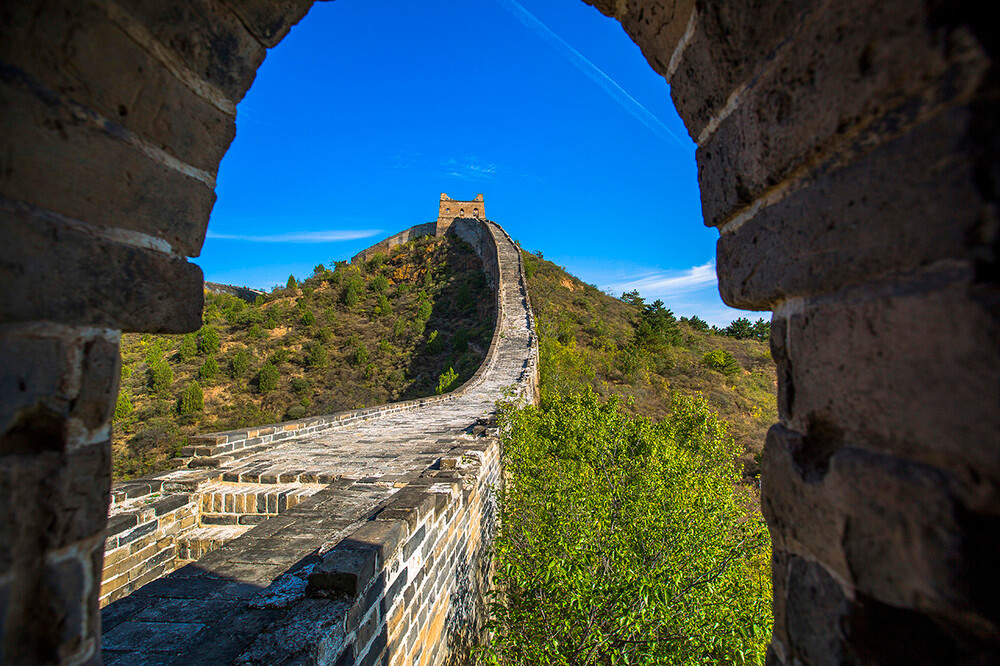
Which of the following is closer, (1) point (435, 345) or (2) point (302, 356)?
(2) point (302, 356)

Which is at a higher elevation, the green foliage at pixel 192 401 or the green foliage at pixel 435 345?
the green foliage at pixel 435 345

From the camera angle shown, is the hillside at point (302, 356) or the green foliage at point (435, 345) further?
the green foliage at point (435, 345)

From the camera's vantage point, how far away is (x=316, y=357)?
20.1m

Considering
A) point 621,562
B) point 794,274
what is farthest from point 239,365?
point 794,274

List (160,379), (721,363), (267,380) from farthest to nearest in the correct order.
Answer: (721,363) < (267,380) < (160,379)

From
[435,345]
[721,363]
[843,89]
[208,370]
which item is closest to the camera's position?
[843,89]

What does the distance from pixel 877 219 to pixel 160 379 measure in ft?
72.0

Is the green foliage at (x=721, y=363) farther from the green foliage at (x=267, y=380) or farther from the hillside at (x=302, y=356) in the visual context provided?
the green foliage at (x=267, y=380)

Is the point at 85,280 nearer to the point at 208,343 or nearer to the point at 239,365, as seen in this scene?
the point at 239,365

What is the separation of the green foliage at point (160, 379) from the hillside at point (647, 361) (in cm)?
1479

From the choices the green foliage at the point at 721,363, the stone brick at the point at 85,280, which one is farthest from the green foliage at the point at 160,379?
the green foliage at the point at 721,363

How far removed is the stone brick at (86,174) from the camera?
0.90 m

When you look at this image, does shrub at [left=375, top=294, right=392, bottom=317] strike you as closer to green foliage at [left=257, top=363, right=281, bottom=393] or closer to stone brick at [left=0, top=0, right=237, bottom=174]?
green foliage at [left=257, top=363, right=281, bottom=393]

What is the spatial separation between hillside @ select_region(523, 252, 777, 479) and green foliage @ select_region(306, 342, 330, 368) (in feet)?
32.2
